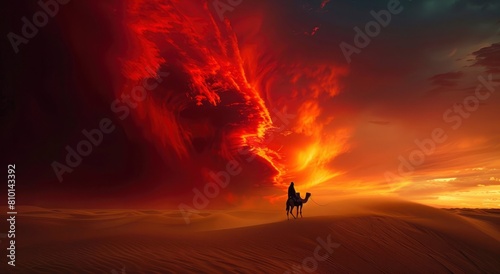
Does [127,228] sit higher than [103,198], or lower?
lower

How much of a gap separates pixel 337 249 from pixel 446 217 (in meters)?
10.8

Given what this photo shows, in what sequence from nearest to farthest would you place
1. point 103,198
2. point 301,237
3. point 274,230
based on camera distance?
Answer: point 301,237 → point 274,230 → point 103,198

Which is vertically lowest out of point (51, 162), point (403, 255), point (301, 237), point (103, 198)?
point (403, 255)

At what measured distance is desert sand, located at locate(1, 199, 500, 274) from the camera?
8391 millimetres

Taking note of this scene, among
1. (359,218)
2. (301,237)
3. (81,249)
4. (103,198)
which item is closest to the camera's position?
(81,249)

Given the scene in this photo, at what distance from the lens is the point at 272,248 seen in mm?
10266

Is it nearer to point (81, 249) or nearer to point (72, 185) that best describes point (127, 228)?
point (81, 249)

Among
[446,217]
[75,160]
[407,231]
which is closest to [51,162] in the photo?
[75,160]

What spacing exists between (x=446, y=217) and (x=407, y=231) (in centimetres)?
622

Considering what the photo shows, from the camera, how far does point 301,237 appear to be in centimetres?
1138

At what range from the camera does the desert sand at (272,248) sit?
8.39 metres

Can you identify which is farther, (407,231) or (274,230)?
(407,231)

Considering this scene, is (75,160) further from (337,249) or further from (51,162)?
(337,249)

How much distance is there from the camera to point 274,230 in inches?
491
